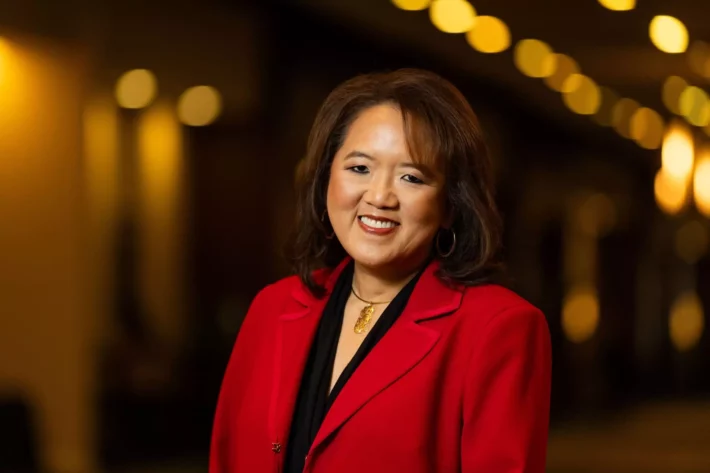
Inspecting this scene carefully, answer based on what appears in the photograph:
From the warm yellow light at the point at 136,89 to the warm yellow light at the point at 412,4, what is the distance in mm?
1279

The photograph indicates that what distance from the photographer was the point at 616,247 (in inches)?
257

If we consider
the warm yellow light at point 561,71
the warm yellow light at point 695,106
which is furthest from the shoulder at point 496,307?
the warm yellow light at point 561,71

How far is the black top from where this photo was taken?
2234mm

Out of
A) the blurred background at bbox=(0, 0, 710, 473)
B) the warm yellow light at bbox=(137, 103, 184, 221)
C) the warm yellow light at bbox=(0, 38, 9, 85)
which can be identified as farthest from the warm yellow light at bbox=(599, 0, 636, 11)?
the warm yellow light at bbox=(0, 38, 9, 85)

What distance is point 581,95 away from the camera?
21.1ft

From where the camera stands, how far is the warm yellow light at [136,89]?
5.88 meters

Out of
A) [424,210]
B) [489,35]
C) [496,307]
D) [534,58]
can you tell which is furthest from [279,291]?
[534,58]

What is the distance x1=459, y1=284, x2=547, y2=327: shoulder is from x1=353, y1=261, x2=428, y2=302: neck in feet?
0.51

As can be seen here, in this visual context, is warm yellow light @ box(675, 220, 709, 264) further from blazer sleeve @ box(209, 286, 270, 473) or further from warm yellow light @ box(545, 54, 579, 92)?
blazer sleeve @ box(209, 286, 270, 473)

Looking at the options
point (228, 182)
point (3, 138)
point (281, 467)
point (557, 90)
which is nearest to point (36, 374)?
point (3, 138)

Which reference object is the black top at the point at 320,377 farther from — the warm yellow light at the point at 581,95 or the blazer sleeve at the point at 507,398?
the warm yellow light at the point at 581,95

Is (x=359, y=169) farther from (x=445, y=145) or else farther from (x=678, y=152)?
(x=678, y=152)

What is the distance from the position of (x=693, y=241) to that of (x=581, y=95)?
96 centimetres

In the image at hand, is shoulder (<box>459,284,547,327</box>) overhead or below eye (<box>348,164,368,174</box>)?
below
